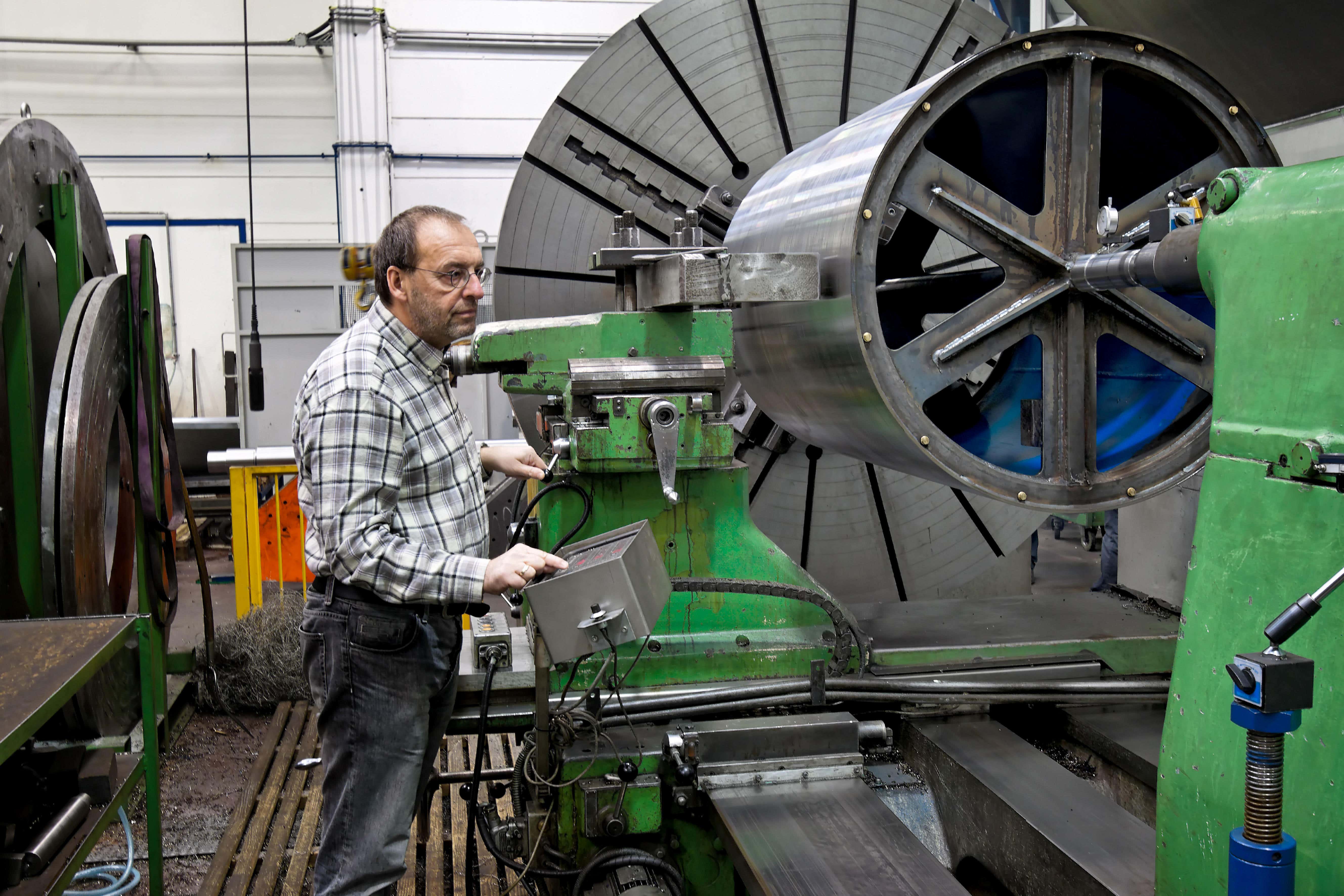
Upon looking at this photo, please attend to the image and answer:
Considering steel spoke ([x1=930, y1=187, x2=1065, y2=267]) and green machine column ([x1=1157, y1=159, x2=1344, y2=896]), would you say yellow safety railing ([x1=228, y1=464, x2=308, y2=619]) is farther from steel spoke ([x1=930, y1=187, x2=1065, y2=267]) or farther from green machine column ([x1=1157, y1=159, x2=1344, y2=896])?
green machine column ([x1=1157, y1=159, x2=1344, y2=896])

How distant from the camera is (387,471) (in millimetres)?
1354

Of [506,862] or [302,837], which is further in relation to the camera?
[302,837]

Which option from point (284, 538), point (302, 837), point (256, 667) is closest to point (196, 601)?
point (284, 538)

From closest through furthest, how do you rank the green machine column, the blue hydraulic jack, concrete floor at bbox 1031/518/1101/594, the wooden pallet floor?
the blue hydraulic jack → the green machine column → the wooden pallet floor → concrete floor at bbox 1031/518/1101/594

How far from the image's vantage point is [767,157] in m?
2.43

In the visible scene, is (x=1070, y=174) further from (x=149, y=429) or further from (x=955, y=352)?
(x=149, y=429)

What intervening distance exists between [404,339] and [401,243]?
5.4 inches

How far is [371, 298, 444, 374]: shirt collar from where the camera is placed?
1.43 m

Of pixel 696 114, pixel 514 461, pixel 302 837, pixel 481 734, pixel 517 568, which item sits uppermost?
pixel 696 114

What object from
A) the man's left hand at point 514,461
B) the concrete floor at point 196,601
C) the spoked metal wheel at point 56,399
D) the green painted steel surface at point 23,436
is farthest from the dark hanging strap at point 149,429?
the concrete floor at point 196,601

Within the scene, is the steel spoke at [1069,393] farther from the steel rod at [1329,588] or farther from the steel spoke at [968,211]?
the steel rod at [1329,588]

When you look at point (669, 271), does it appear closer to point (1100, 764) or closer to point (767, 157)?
point (767, 157)

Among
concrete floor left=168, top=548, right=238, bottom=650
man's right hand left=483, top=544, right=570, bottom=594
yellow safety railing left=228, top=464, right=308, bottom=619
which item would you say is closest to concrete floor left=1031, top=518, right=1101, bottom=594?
yellow safety railing left=228, top=464, right=308, bottom=619

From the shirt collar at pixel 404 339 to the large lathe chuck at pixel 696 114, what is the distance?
89 cm
